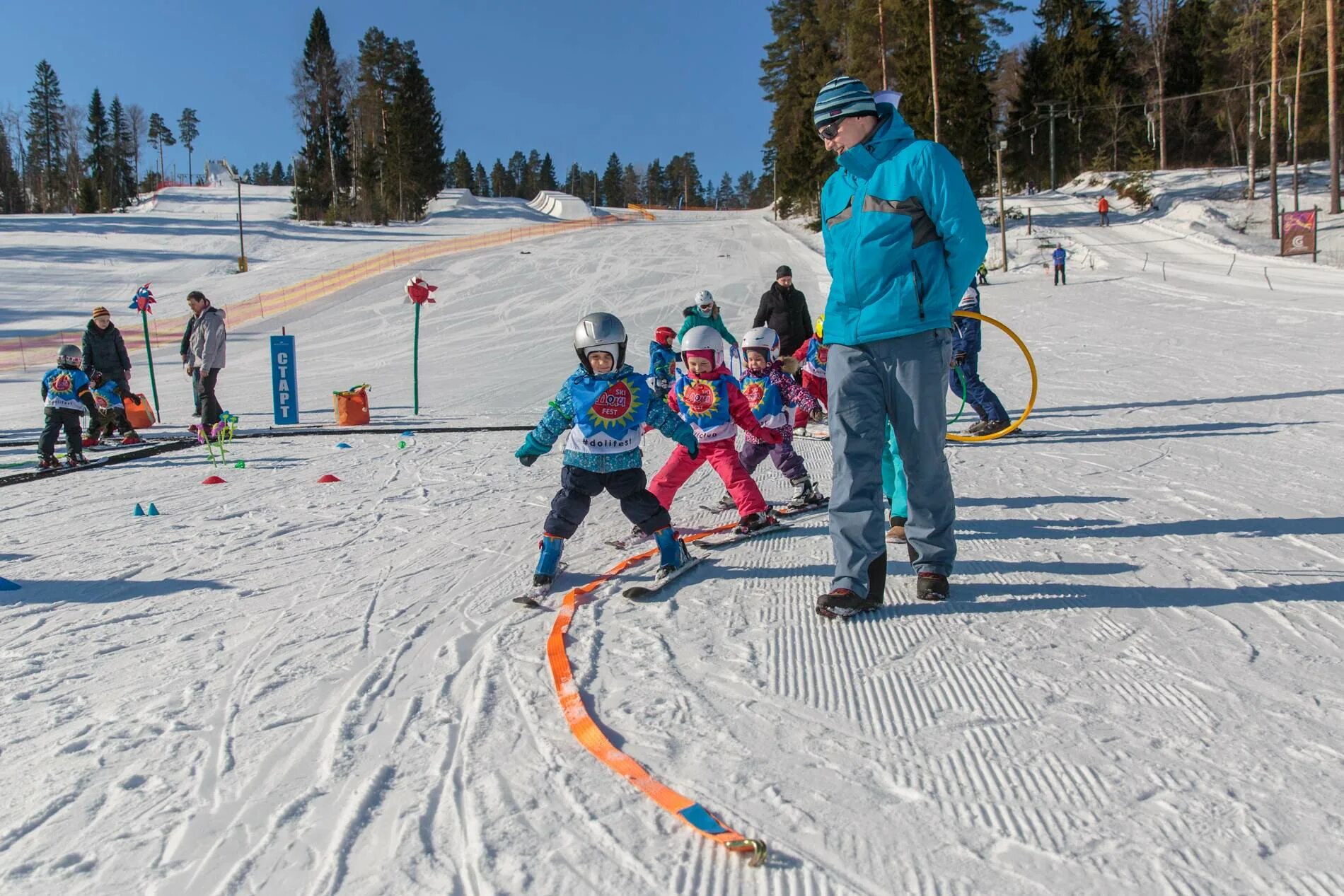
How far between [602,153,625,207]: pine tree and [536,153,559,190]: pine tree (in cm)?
731

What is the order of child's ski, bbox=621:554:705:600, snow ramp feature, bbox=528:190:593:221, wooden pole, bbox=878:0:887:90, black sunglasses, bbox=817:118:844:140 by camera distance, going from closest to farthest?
black sunglasses, bbox=817:118:844:140 → child's ski, bbox=621:554:705:600 → wooden pole, bbox=878:0:887:90 → snow ramp feature, bbox=528:190:593:221

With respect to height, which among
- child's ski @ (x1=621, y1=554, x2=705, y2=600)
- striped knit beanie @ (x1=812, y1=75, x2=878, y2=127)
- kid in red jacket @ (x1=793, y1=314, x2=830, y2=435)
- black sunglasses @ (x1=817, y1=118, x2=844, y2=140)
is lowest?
child's ski @ (x1=621, y1=554, x2=705, y2=600)

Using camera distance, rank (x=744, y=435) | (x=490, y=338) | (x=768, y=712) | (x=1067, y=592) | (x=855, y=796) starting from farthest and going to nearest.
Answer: (x=490, y=338)
(x=744, y=435)
(x=1067, y=592)
(x=768, y=712)
(x=855, y=796)

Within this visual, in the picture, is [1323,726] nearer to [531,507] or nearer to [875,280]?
[875,280]

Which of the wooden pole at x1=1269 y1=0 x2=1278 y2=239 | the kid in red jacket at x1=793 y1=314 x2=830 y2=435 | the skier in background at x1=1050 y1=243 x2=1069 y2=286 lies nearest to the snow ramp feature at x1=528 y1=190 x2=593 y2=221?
the wooden pole at x1=1269 y1=0 x2=1278 y2=239

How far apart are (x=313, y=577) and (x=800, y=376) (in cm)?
492

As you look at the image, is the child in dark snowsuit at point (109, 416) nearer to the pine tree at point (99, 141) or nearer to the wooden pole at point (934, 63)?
the wooden pole at point (934, 63)

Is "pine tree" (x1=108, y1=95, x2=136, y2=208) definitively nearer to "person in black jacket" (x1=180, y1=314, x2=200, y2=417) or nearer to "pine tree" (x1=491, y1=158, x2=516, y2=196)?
"pine tree" (x1=491, y1=158, x2=516, y2=196)

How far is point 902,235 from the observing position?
361cm

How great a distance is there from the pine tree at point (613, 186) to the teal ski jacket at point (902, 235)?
12590 cm

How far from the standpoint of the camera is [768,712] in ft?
9.48

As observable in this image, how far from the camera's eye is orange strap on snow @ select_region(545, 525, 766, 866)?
2.16 metres

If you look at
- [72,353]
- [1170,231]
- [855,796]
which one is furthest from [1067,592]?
[1170,231]

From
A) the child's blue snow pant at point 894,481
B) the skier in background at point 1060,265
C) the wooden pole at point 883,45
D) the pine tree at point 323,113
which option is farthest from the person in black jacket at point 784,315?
the pine tree at point 323,113
